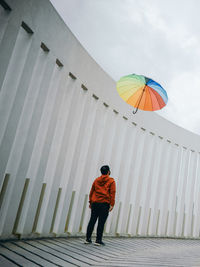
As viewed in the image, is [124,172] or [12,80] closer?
[12,80]

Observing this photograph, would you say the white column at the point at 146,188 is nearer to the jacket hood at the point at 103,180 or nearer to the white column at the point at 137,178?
the white column at the point at 137,178

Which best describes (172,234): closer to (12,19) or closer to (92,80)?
(92,80)

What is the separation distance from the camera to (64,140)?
5562 millimetres

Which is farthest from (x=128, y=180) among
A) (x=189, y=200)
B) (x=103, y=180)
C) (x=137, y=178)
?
Result: (x=189, y=200)

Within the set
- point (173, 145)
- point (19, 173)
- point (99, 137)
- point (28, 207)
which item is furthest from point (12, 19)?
point (173, 145)

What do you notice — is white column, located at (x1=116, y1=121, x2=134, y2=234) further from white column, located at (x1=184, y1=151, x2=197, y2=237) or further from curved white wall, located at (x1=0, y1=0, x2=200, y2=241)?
white column, located at (x1=184, y1=151, x2=197, y2=237)

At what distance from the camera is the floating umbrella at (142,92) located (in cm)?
554

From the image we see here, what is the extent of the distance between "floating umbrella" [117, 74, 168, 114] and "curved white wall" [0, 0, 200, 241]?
98 centimetres

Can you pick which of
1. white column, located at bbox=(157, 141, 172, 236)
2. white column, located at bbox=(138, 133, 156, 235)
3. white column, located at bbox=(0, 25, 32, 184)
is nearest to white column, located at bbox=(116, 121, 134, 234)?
white column, located at bbox=(138, 133, 156, 235)

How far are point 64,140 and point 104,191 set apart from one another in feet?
4.37

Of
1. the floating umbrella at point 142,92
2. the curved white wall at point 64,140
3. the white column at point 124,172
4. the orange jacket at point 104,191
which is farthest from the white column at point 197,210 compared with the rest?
the orange jacket at point 104,191

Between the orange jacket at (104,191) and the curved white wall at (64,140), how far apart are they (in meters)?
0.76

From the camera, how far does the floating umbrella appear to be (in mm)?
5539

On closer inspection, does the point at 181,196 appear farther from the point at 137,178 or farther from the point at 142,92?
the point at 142,92
